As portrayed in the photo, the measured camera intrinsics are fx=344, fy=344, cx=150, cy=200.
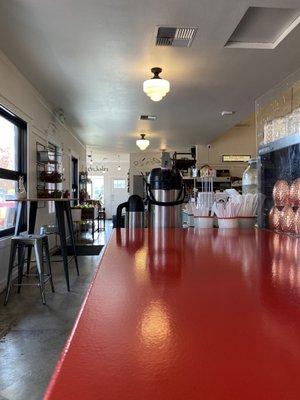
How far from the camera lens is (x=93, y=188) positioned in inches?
714

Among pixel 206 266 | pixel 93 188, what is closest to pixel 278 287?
pixel 206 266

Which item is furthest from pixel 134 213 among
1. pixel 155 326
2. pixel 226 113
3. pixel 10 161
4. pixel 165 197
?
pixel 226 113

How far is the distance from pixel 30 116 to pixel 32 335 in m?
3.56

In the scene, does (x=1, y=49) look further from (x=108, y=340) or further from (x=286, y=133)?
(x=108, y=340)

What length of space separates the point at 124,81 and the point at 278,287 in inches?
186

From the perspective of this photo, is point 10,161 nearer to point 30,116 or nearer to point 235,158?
point 30,116

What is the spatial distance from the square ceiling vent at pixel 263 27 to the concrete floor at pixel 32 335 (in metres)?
2.80

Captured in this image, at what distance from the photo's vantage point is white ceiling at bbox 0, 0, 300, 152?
10.0 feet

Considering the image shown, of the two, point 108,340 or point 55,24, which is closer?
point 108,340

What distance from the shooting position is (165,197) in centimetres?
221

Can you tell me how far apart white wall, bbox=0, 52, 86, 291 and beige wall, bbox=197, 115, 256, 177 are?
451 centimetres

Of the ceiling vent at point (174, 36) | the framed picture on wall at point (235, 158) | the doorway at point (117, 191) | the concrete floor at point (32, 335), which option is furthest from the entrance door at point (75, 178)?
the doorway at point (117, 191)

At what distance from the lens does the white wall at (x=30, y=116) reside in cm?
423

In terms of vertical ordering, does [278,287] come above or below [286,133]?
below
